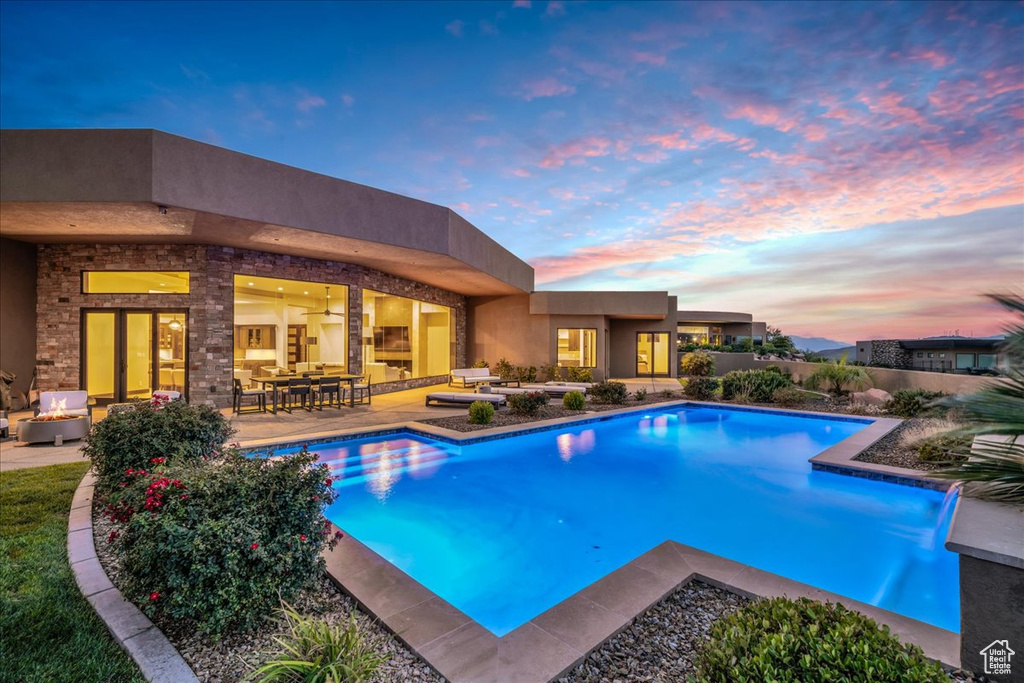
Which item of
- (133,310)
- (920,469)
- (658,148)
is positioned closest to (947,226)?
(658,148)

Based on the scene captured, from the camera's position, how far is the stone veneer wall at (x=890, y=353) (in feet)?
82.2

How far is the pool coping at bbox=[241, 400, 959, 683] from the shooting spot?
89.7 inches

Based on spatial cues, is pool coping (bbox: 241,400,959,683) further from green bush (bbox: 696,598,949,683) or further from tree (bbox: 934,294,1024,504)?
tree (bbox: 934,294,1024,504)

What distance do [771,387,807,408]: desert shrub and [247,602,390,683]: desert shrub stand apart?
1287cm

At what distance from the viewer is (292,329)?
40.9ft

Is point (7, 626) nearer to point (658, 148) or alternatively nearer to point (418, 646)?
point (418, 646)

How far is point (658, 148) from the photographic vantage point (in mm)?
11375

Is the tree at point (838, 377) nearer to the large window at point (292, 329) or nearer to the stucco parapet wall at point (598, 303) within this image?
the stucco parapet wall at point (598, 303)

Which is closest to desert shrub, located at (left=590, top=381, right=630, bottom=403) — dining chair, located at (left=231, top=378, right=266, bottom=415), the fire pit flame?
dining chair, located at (left=231, top=378, right=266, bottom=415)

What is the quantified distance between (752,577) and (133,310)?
12878mm

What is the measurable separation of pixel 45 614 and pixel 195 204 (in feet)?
21.0

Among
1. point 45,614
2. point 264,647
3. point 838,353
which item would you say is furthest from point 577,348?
point 45,614

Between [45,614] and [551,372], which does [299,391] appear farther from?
[551,372]

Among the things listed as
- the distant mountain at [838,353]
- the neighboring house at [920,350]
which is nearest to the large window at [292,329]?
the distant mountain at [838,353]
